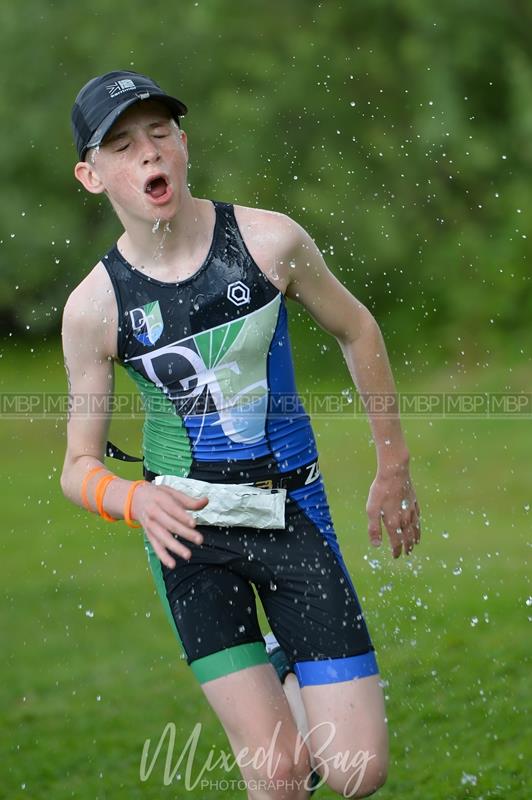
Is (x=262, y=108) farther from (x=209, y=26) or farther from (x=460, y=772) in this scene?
(x=460, y=772)

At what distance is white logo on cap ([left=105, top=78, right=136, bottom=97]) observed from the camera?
12.5 ft

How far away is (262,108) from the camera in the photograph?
1462 cm

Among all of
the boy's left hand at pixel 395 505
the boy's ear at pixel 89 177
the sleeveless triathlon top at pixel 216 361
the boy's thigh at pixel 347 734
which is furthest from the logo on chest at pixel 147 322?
the boy's thigh at pixel 347 734

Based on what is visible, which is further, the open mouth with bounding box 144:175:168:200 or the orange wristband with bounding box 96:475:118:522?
the open mouth with bounding box 144:175:168:200

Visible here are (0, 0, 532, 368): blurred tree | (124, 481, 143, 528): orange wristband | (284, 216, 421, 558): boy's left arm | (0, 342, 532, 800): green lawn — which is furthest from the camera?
(0, 0, 532, 368): blurred tree

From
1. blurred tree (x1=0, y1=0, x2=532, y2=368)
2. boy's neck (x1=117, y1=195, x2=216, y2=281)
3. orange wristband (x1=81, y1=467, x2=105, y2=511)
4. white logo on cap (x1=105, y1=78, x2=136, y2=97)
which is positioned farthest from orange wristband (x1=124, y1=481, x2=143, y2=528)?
blurred tree (x1=0, y1=0, x2=532, y2=368)

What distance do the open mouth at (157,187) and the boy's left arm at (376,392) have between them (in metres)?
0.49

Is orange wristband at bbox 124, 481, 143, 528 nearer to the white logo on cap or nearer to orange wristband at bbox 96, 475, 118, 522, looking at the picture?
orange wristband at bbox 96, 475, 118, 522

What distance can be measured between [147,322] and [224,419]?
37 centimetres

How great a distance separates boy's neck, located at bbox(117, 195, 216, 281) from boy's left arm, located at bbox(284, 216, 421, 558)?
0.31m

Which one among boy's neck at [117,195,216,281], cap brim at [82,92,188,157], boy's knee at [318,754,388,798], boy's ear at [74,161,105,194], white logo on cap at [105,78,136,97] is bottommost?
boy's knee at [318,754,388,798]

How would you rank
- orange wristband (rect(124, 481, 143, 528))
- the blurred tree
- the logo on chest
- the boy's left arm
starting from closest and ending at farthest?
orange wristband (rect(124, 481, 143, 528)) → the logo on chest → the boy's left arm → the blurred tree

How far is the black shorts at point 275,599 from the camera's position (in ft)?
12.7

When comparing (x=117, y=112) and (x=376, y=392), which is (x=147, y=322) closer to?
(x=117, y=112)
